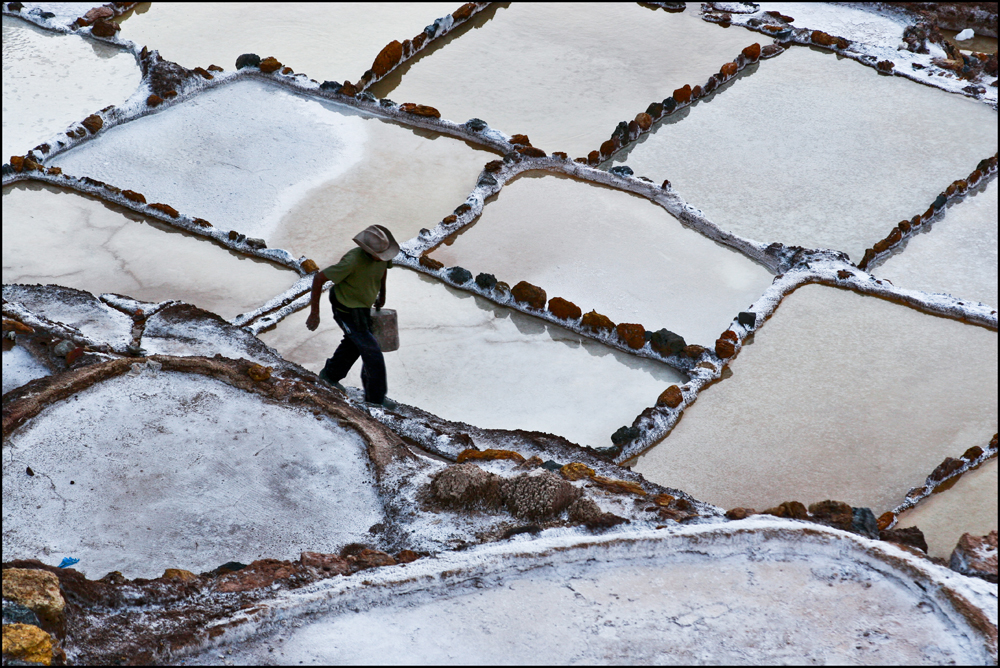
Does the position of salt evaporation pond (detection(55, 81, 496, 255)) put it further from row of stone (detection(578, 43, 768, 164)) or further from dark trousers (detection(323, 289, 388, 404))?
dark trousers (detection(323, 289, 388, 404))

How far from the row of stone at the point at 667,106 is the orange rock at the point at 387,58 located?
3.14 meters

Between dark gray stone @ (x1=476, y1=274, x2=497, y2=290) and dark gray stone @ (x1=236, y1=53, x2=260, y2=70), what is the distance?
16.6 ft

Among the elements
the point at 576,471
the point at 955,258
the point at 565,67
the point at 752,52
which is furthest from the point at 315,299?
the point at 752,52

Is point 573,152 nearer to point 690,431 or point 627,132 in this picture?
point 627,132

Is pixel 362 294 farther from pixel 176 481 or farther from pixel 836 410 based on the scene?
pixel 836 410

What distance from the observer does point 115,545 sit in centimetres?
513

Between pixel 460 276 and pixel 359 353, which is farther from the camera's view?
pixel 460 276

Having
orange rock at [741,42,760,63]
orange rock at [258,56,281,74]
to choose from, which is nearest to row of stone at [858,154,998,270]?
orange rock at [741,42,760,63]

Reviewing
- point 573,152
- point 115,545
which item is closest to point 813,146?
point 573,152

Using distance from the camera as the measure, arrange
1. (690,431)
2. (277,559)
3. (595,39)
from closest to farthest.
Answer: (277,559), (690,431), (595,39)

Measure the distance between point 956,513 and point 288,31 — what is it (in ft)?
33.8

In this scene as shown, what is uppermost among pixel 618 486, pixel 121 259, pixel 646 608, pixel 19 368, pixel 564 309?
pixel 646 608

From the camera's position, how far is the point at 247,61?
11.4 metres

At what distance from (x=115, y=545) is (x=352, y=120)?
670 cm
